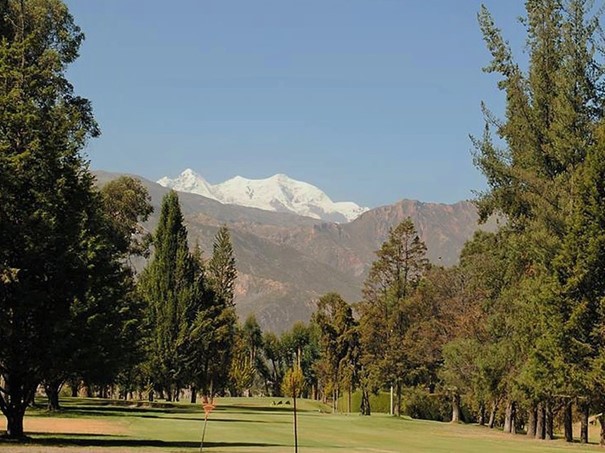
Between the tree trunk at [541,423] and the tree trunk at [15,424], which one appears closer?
the tree trunk at [15,424]

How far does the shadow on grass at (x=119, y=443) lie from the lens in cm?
2722

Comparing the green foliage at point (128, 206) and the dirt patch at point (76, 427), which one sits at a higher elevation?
the green foliage at point (128, 206)

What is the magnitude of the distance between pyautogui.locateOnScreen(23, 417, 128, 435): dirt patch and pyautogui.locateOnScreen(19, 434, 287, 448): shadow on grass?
4.11 meters

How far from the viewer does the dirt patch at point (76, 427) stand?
1400 inches

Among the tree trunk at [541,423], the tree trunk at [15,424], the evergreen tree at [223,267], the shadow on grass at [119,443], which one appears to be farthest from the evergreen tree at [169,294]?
the tree trunk at [15,424]

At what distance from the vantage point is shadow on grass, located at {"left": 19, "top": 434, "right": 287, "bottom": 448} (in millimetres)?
27219

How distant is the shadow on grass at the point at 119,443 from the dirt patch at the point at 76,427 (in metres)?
4.11

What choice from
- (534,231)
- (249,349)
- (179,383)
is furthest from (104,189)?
(249,349)

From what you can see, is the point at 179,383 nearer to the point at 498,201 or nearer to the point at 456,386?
the point at 456,386

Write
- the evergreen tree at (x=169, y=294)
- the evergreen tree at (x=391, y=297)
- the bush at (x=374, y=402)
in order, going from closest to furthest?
the evergreen tree at (x=391, y=297) < the evergreen tree at (x=169, y=294) < the bush at (x=374, y=402)

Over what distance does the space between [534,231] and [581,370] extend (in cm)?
840

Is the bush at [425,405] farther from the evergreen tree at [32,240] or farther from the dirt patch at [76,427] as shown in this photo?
the evergreen tree at [32,240]

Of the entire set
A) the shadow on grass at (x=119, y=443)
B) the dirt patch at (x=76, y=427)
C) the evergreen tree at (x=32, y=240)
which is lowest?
the dirt patch at (x=76, y=427)

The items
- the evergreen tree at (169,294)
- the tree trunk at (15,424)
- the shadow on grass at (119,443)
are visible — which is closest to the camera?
the shadow on grass at (119,443)
